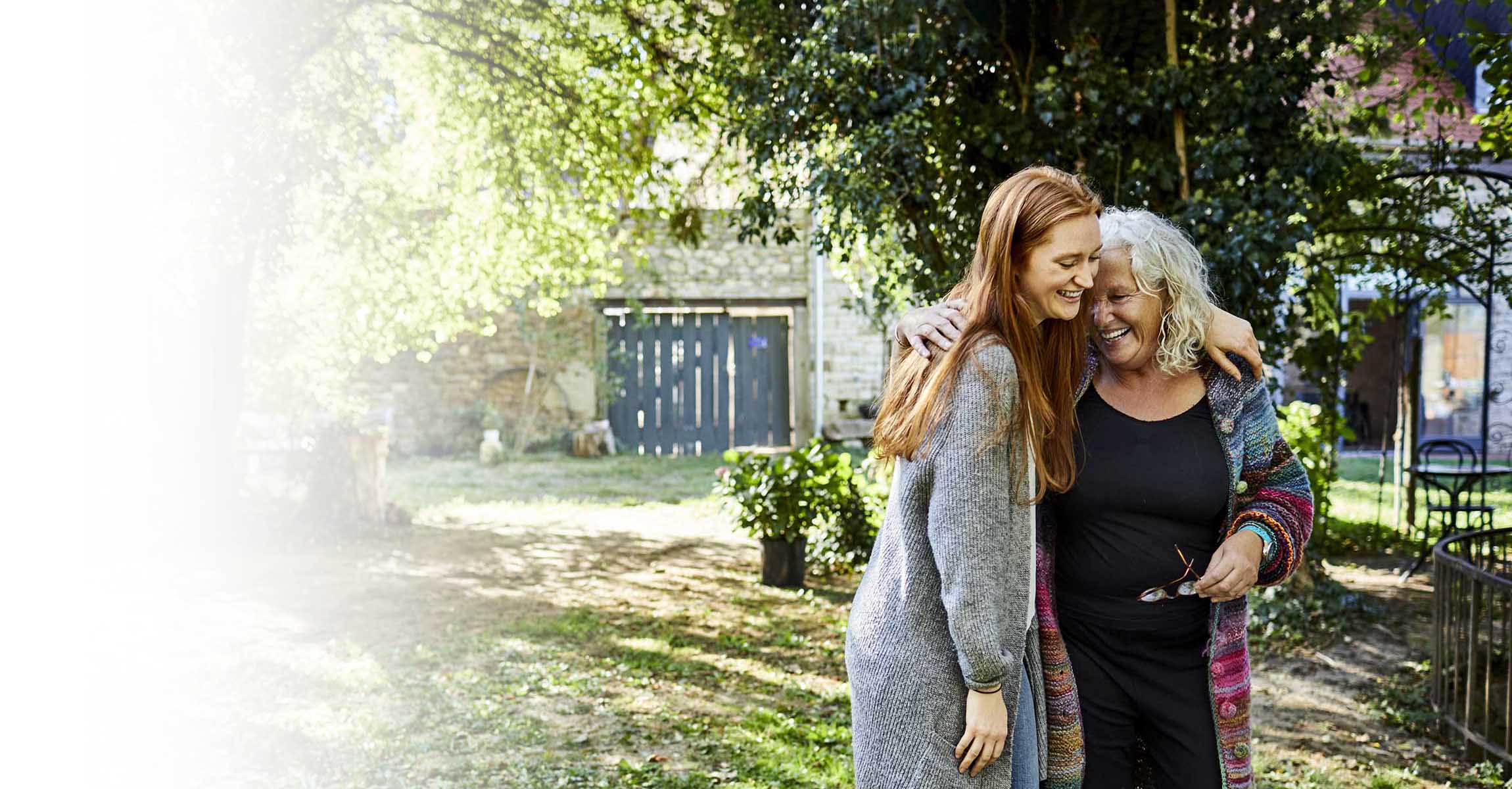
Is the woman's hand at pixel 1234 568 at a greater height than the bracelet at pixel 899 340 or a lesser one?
lesser

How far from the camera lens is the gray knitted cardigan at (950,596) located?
1752 mm

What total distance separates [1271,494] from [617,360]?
46.5ft

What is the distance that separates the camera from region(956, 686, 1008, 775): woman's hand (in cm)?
179

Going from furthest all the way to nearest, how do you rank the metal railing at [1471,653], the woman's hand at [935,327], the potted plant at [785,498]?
the potted plant at [785,498], the metal railing at [1471,653], the woman's hand at [935,327]

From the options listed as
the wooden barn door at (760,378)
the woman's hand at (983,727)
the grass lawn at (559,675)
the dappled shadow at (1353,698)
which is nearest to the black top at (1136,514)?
the woman's hand at (983,727)

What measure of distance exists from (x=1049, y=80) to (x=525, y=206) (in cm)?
535

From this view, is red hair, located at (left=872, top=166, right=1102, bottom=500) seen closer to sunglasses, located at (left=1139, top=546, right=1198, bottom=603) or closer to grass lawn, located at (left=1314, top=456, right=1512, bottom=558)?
sunglasses, located at (left=1139, top=546, right=1198, bottom=603)

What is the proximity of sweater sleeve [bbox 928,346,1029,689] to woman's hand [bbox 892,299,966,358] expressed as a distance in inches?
3.7

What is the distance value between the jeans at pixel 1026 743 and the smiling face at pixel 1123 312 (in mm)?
636

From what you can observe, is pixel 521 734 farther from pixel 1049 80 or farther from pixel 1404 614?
pixel 1404 614

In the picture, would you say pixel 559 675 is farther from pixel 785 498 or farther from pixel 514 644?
pixel 785 498

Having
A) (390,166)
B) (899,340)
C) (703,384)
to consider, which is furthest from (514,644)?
(703,384)

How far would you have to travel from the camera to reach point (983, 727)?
1.79 m

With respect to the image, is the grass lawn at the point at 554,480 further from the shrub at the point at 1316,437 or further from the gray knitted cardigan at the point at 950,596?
the gray knitted cardigan at the point at 950,596
